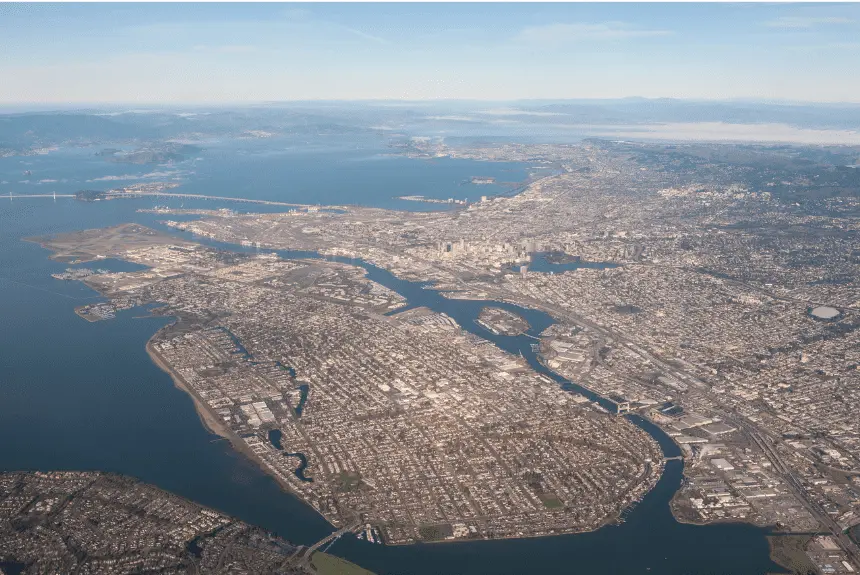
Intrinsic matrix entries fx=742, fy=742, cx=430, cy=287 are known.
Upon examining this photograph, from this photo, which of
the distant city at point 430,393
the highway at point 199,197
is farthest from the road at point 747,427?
the highway at point 199,197

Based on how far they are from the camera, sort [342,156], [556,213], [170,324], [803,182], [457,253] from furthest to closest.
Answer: [342,156] < [803,182] < [556,213] < [457,253] < [170,324]

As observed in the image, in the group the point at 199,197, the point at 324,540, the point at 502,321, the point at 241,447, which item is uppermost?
the point at 199,197

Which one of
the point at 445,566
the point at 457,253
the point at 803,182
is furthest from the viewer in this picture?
the point at 803,182

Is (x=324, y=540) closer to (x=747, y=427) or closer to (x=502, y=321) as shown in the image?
(x=747, y=427)

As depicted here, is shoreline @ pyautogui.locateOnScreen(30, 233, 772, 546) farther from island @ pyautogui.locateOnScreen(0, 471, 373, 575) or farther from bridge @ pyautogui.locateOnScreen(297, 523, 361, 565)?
island @ pyautogui.locateOnScreen(0, 471, 373, 575)

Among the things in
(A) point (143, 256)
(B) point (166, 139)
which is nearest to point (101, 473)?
(A) point (143, 256)

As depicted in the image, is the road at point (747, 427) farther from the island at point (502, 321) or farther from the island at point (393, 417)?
the island at point (393, 417)

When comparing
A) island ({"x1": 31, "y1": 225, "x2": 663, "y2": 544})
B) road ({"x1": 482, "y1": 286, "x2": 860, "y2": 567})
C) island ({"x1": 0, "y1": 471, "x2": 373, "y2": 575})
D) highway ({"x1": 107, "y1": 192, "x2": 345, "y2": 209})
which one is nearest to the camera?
island ({"x1": 0, "y1": 471, "x2": 373, "y2": 575})

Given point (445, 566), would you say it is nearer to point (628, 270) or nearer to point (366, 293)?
point (366, 293)

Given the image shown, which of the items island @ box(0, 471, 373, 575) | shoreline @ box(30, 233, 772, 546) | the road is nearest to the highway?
the road

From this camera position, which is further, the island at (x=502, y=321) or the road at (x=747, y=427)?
the island at (x=502, y=321)

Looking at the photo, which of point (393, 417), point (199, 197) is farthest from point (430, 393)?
point (199, 197)
